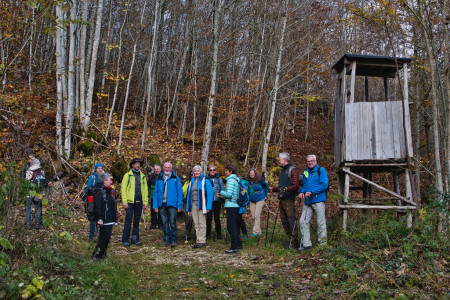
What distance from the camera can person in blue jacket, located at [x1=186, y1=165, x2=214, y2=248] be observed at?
29.2ft

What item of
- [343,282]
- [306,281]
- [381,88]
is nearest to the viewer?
[343,282]

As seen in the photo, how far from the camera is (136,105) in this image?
24.7m

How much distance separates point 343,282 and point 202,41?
19.3 m

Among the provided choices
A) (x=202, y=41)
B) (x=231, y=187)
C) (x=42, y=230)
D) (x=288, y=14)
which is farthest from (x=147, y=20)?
(x=42, y=230)

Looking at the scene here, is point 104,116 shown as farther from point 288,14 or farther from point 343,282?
point 343,282

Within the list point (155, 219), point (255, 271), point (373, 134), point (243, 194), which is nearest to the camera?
point (255, 271)

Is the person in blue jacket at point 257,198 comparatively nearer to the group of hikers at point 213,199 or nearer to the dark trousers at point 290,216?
the group of hikers at point 213,199

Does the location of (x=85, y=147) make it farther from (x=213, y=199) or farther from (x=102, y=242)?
(x=102, y=242)

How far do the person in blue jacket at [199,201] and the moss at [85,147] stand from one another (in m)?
8.72

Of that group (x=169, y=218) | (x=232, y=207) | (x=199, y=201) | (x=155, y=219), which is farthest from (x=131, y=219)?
(x=155, y=219)

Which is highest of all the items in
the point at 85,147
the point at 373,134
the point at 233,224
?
the point at 85,147

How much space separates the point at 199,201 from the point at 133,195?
5.18 feet

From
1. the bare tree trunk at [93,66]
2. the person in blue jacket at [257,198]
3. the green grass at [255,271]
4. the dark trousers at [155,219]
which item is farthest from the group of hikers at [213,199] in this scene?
the bare tree trunk at [93,66]

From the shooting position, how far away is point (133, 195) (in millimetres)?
8727
